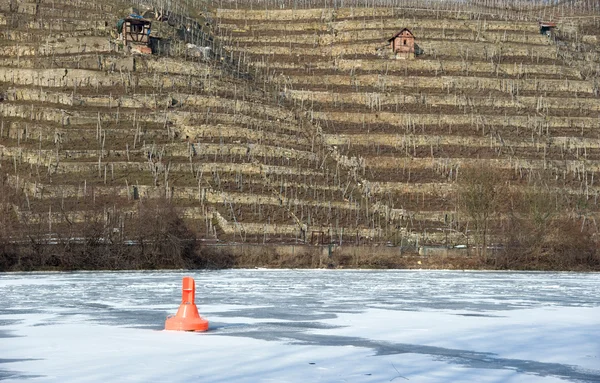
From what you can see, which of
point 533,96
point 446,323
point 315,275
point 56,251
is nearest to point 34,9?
point 533,96

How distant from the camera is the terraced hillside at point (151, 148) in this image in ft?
206

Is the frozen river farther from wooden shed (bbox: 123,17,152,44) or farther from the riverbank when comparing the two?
wooden shed (bbox: 123,17,152,44)

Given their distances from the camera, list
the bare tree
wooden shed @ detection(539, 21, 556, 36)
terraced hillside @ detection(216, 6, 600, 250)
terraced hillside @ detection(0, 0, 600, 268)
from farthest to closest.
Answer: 1. wooden shed @ detection(539, 21, 556, 36)
2. terraced hillside @ detection(216, 6, 600, 250)
3. terraced hillside @ detection(0, 0, 600, 268)
4. the bare tree

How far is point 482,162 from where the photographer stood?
7188 cm

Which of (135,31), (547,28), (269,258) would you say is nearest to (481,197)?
(269,258)

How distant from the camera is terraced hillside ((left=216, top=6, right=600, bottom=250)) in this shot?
2840 inches

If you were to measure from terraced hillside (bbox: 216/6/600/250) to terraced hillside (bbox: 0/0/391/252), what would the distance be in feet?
13.3

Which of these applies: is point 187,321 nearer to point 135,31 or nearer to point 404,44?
point 135,31

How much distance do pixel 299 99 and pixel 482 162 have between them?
65.7ft

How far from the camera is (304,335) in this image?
18.9 m

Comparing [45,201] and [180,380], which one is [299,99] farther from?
[180,380]

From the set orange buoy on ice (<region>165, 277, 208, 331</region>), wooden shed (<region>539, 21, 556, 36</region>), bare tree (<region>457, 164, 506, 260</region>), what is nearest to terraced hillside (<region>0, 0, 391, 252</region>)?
bare tree (<region>457, 164, 506, 260</region>)

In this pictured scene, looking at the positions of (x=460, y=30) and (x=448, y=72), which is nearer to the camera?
(x=448, y=72)

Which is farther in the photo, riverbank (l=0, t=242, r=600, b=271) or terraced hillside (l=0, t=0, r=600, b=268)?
terraced hillside (l=0, t=0, r=600, b=268)
